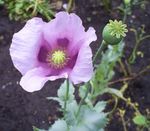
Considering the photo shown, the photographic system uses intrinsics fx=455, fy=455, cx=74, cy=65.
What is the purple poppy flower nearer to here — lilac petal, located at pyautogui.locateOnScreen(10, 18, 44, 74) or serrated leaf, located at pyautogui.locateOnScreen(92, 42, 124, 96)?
lilac petal, located at pyautogui.locateOnScreen(10, 18, 44, 74)

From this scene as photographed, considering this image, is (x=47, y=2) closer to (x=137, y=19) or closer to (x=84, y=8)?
(x=84, y=8)

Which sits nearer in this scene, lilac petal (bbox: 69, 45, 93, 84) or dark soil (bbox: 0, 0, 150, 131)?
lilac petal (bbox: 69, 45, 93, 84)

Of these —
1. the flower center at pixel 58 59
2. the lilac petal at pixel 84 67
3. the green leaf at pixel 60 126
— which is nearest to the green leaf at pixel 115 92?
the green leaf at pixel 60 126

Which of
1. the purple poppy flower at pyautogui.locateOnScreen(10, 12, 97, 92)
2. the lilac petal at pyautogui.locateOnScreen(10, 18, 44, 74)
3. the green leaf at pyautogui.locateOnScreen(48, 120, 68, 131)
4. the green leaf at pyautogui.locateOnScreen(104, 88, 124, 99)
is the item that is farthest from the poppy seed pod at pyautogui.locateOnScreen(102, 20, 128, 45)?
the green leaf at pyautogui.locateOnScreen(104, 88, 124, 99)

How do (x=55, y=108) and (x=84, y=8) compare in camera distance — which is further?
(x=84, y=8)

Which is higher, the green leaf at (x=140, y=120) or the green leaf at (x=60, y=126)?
the green leaf at (x=60, y=126)

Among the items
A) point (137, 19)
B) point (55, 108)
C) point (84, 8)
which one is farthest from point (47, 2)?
point (55, 108)

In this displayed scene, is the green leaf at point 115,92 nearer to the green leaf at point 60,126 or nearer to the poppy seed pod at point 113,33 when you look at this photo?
the green leaf at point 60,126
